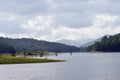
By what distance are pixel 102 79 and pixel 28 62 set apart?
10267 centimetres

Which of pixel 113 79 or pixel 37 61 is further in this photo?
pixel 37 61

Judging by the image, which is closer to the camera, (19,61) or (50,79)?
(50,79)

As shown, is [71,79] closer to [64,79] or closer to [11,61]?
[64,79]

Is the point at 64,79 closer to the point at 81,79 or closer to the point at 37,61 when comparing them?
the point at 81,79

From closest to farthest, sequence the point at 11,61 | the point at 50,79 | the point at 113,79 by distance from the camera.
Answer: the point at 113,79 → the point at 50,79 → the point at 11,61

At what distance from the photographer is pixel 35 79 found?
87.0 metres

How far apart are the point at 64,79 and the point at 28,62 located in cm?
9656

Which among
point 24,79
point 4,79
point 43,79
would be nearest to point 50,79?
point 43,79

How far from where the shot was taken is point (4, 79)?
3588 inches

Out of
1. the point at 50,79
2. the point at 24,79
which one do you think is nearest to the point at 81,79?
the point at 50,79

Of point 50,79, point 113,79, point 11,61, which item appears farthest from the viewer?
point 11,61

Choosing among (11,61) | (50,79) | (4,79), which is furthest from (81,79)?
(11,61)

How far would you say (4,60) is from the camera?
176 metres

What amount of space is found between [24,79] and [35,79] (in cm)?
350
